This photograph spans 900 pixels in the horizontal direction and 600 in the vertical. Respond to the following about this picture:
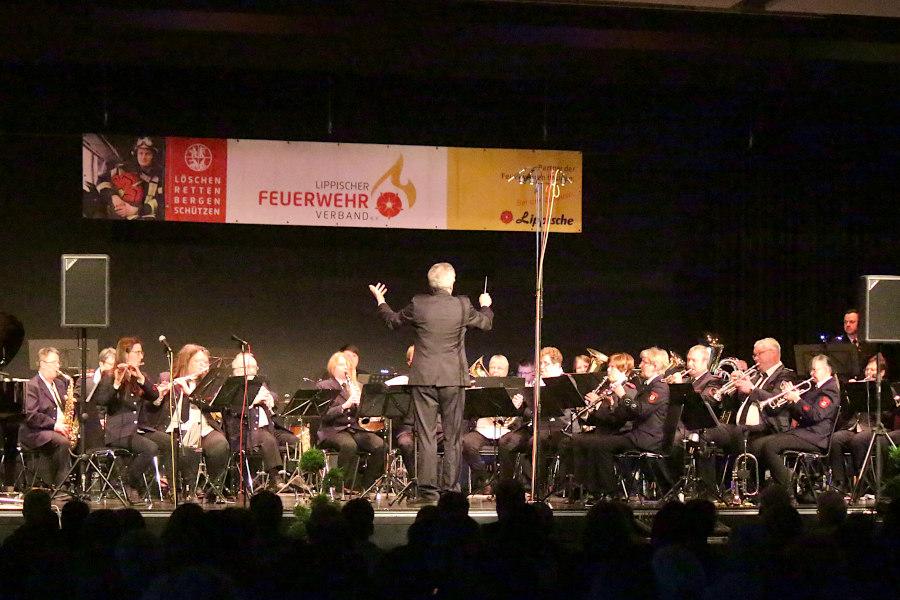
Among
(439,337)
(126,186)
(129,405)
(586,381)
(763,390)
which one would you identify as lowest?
(129,405)

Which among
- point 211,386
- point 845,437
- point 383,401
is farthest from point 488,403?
point 845,437

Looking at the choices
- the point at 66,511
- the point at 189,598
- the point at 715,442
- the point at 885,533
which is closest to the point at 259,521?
the point at 66,511

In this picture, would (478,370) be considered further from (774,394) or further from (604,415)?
(774,394)

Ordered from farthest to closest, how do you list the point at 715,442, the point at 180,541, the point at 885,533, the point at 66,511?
the point at 715,442 → the point at 66,511 → the point at 885,533 → the point at 180,541

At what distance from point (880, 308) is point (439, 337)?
3301 millimetres

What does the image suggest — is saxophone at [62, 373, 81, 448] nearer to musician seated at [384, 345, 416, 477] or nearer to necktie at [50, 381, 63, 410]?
necktie at [50, 381, 63, 410]

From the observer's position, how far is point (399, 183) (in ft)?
40.2

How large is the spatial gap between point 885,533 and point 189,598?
2680 mm

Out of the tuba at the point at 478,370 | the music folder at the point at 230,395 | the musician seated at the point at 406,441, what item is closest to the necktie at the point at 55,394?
the music folder at the point at 230,395

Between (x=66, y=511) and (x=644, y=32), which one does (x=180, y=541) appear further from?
(x=644, y=32)

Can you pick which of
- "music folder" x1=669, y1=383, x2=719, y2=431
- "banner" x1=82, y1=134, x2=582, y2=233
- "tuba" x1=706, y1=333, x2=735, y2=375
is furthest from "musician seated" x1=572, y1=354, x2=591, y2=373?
"music folder" x1=669, y1=383, x2=719, y2=431

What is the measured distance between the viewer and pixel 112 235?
1259 cm

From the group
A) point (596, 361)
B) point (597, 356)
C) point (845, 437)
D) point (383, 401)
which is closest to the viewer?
point (383, 401)

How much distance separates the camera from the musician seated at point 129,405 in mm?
8992
